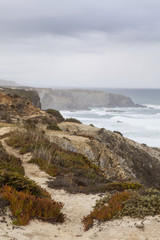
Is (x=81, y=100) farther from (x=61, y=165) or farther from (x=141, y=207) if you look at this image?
(x=141, y=207)

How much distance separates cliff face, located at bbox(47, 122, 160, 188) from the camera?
16.7 meters

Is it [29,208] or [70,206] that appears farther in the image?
[70,206]

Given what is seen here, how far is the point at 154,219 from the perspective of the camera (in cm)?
579

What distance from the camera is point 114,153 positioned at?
61.3 ft

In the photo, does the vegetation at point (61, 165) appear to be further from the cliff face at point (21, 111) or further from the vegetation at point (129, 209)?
the cliff face at point (21, 111)

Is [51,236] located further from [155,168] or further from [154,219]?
[155,168]

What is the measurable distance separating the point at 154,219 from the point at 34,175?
680cm

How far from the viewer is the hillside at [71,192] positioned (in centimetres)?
566

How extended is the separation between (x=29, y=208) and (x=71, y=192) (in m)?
3.18

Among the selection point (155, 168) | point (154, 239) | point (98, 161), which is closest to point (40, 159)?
point (98, 161)

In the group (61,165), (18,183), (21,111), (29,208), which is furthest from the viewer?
(21,111)

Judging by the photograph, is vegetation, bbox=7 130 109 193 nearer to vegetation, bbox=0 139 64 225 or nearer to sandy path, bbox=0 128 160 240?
vegetation, bbox=0 139 64 225

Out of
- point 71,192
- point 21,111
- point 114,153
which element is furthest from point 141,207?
point 21,111

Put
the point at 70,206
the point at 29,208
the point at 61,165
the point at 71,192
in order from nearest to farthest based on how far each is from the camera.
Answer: the point at 29,208
the point at 70,206
the point at 71,192
the point at 61,165
